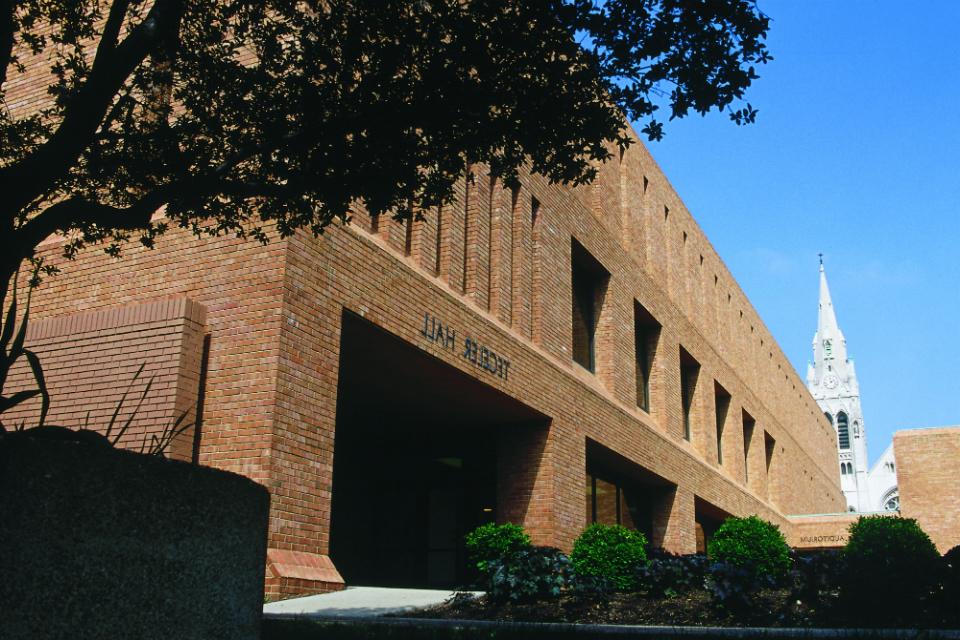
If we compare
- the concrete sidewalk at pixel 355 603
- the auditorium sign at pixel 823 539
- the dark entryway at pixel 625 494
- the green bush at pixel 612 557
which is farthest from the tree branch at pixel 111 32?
the auditorium sign at pixel 823 539

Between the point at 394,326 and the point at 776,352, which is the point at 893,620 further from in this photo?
the point at 776,352

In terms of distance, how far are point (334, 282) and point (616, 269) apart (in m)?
12.6

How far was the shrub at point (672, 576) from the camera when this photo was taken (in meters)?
11.9

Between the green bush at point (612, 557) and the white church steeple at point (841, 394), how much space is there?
12977 cm

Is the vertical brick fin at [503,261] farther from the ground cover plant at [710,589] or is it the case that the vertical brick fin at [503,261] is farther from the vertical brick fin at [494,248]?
the ground cover plant at [710,589]

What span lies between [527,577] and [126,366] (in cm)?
550

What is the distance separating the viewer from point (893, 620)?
9219 millimetres

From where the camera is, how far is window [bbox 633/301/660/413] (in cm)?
2592

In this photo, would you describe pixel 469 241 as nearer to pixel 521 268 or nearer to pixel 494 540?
pixel 521 268

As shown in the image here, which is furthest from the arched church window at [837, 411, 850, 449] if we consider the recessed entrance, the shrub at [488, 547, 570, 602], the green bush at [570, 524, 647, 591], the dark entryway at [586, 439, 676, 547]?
the shrub at [488, 547, 570, 602]

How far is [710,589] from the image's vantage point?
10.7m

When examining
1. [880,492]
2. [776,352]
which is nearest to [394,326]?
[776,352]

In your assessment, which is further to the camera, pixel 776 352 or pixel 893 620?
pixel 776 352

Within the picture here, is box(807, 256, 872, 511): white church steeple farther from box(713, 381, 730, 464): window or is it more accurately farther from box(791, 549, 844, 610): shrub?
box(791, 549, 844, 610): shrub
